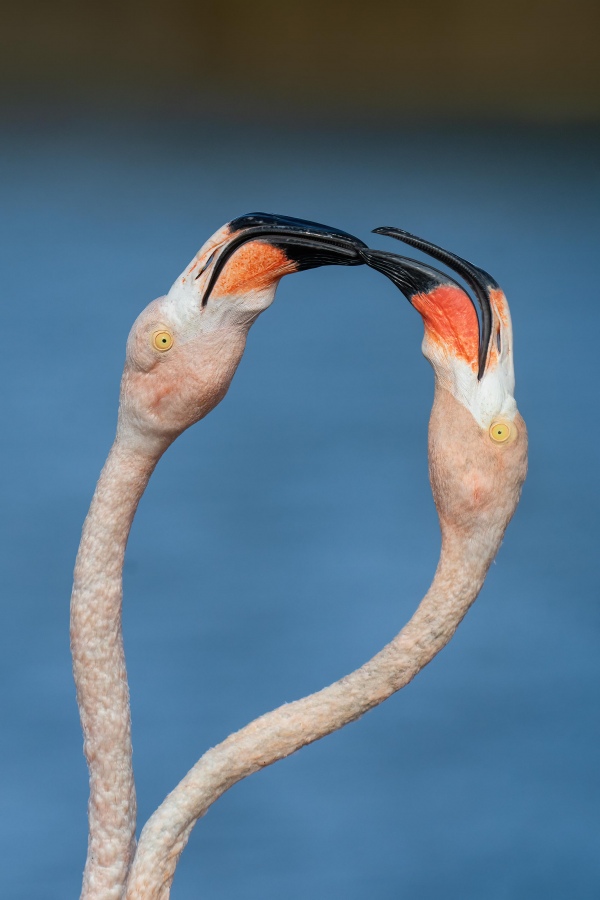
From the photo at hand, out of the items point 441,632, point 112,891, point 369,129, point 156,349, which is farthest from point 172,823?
point 369,129

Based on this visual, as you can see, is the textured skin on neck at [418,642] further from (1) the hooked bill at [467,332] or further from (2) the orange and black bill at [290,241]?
(2) the orange and black bill at [290,241]

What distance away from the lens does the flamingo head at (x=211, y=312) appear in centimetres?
193

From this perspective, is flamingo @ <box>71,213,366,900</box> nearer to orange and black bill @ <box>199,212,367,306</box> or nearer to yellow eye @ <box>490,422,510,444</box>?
orange and black bill @ <box>199,212,367,306</box>

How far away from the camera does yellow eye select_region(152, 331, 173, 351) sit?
1957 mm

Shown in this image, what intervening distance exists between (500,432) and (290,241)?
31 centimetres

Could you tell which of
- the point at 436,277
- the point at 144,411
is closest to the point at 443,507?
the point at 436,277

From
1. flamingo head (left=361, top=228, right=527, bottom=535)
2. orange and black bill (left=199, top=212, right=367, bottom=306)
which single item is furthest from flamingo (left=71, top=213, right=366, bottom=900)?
flamingo head (left=361, top=228, right=527, bottom=535)

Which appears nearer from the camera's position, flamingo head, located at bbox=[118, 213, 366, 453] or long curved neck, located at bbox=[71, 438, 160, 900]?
flamingo head, located at bbox=[118, 213, 366, 453]

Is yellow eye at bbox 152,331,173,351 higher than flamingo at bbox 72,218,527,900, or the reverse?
yellow eye at bbox 152,331,173,351

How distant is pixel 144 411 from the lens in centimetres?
200

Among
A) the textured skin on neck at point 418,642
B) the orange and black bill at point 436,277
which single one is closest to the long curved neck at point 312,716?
the textured skin on neck at point 418,642

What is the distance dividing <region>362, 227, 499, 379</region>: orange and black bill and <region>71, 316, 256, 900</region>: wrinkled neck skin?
0.27 meters

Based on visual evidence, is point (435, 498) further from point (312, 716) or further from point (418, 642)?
point (312, 716)

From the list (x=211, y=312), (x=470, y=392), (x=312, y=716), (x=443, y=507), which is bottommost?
(x=312, y=716)
